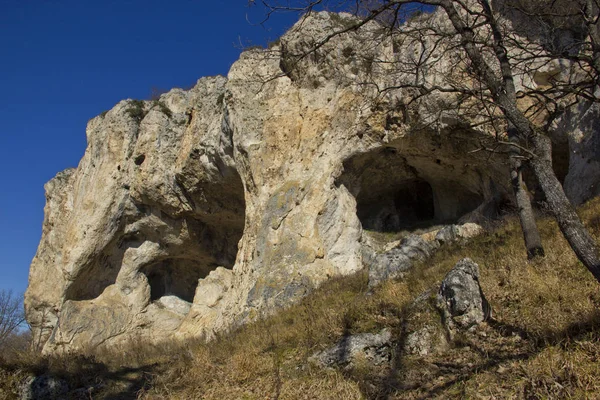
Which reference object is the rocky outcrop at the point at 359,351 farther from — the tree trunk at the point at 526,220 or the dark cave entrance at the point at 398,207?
the dark cave entrance at the point at 398,207

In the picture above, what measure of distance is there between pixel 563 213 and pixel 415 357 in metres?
1.97

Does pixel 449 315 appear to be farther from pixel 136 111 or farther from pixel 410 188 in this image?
pixel 136 111

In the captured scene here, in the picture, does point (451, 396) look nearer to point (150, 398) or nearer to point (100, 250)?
point (150, 398)

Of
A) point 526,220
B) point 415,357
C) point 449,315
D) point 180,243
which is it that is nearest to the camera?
point 415,357

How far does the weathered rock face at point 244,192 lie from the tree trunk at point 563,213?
2.31 metres

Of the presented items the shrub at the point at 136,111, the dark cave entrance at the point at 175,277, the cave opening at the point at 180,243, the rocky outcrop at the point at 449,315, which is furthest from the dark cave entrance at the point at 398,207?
the shrub at the point at 136,111

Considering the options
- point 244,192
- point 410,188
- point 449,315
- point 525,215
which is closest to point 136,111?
point 244,192

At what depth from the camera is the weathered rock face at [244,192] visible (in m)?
Answer: 10.8

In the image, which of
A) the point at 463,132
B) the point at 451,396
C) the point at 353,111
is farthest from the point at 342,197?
the point at 451,396

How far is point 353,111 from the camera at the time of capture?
37.3 feet

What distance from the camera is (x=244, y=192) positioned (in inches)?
540

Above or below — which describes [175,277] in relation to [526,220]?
above

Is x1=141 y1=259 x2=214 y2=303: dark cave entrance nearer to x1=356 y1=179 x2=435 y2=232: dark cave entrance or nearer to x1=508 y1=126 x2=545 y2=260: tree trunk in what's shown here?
x1=356 y1=179 x2=435 y2=232: dark cave entrance

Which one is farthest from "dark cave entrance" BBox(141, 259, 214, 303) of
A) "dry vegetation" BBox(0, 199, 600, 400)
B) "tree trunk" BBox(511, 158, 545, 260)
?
"tree trunk" BBox(511, 158, 545, 260)
